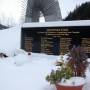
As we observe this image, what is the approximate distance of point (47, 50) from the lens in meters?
11.5

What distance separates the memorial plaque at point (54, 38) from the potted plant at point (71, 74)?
4.27 meters

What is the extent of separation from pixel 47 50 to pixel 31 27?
1.14m

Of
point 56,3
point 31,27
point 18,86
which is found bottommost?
point 18,86

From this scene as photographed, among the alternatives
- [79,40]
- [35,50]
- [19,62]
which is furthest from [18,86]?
[35,50]

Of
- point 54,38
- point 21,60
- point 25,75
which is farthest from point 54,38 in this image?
point 25,75

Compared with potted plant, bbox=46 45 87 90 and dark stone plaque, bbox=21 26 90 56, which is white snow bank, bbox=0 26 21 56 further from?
potted plant, bbox=46 45 87 90

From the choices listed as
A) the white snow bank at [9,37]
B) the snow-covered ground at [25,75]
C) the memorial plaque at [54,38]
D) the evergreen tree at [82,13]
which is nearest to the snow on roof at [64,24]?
the memorial plaque at [54,38]

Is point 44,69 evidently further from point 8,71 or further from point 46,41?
point 46,41

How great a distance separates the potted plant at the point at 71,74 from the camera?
5.47 meters

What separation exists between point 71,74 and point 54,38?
5.49 m

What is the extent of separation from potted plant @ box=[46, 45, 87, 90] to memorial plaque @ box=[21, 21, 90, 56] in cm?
427

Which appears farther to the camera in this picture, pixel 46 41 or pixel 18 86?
pixel 46 41

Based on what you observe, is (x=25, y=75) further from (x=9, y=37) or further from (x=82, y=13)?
(x=9, y=37)

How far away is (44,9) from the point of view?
1602 cm
